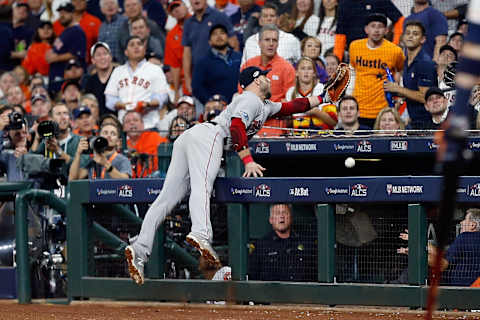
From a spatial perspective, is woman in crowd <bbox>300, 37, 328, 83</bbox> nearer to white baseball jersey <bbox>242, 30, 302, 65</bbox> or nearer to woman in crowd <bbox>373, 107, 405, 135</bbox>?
white baseball jersey <bbox>242, 30, 302, 65</bbox>

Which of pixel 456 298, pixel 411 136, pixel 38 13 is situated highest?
pixel 38 13

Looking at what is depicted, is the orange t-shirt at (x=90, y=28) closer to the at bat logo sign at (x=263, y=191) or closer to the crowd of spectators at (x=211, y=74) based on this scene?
the crowd of spectators at (x=211, y=74)

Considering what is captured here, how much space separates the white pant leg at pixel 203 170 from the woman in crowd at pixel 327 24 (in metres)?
4.49

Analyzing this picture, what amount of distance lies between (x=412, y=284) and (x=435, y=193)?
719 millimetres

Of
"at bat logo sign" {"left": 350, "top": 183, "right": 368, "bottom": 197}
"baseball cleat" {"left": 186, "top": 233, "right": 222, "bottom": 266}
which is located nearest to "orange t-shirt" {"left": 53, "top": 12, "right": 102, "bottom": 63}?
"baseball cleat" {"left": 186, "top": 233, "right": 222, "bottom": 266}

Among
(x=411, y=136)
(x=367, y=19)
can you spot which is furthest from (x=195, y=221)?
(x=367, y=19)

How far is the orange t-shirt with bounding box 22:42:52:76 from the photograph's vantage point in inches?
610

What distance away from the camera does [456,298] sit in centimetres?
688

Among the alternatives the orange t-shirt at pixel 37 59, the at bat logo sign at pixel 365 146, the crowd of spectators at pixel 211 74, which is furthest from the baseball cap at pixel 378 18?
the orange t-shirt at pixel 37 59

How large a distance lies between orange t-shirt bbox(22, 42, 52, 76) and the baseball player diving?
8.47 metres

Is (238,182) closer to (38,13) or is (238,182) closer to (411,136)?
(411,136)

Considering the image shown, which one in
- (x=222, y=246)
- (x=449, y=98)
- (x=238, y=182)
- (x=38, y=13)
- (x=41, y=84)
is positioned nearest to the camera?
(x=238, y=182)

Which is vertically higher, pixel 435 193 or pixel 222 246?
pixel 435 193

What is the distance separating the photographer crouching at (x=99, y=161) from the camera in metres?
9.05
